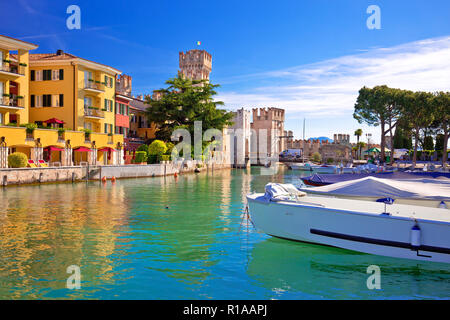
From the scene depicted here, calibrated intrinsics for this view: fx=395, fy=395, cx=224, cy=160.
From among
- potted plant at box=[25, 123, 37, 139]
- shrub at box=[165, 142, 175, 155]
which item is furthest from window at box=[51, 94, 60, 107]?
shrub at box=[165, 142, 175, 155]

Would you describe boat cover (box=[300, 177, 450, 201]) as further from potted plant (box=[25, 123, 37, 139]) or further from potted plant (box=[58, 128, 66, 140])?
potted plant (box=[58, 128, 66, 140])

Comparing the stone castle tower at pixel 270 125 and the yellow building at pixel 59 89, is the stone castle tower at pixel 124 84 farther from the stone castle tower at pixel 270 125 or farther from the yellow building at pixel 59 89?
the stone castle tower at pixel 270 125

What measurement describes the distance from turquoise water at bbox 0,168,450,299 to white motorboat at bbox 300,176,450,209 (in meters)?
3.92

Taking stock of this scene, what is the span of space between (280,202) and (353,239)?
7.65 feet

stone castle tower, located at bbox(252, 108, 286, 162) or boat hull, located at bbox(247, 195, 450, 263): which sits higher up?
stone castle tower, located at bbox(252, 108, 286, 162)

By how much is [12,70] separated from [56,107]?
7.06 meters

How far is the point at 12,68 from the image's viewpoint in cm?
4025

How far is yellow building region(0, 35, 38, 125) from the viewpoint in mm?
38781

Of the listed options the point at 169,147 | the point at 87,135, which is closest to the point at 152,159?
the point at 169,147

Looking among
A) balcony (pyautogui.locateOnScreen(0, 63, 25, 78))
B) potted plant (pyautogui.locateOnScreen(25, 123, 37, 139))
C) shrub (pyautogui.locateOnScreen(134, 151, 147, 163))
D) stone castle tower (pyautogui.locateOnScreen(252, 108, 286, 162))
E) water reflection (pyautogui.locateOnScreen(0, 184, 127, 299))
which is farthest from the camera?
stone castle tower (pyautogui.locateOnScreen(252, 108, 286, 162))

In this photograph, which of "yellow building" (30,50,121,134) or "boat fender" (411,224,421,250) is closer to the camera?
"boat fender" (411,224,421,250)

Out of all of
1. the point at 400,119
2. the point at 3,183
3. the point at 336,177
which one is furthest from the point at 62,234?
the point at 400,119

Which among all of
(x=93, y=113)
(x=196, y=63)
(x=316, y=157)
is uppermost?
(x=196, y=63)

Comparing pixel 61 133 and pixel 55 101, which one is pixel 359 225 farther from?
pixel 55 101
